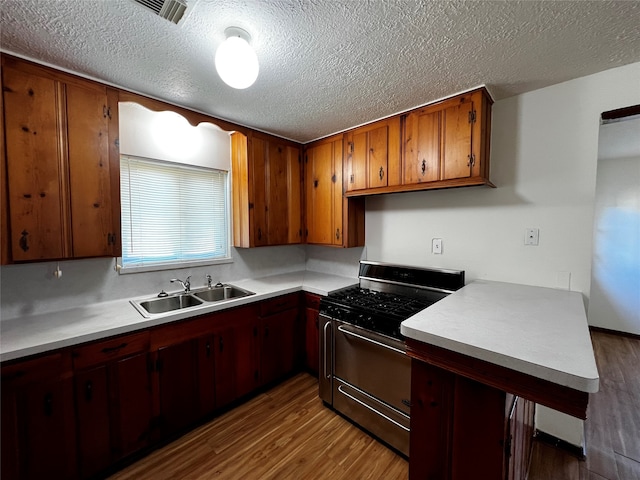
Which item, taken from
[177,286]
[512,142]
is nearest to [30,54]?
[177,286]

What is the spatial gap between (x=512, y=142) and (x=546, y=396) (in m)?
1.71

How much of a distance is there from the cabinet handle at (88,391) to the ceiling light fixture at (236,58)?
5.75 feet

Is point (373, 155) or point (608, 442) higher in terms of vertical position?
point (373, 155)

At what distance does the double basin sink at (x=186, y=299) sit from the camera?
204 centimetres

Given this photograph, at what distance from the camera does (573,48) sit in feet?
4.50

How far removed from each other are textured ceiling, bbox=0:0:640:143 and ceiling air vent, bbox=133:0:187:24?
34 millimetres

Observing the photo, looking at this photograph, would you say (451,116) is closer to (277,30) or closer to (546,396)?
(277,30)

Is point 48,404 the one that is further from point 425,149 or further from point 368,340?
point 425,149

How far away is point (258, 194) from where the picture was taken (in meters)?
2.59

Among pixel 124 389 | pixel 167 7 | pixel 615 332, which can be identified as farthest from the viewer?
pixel 615 332

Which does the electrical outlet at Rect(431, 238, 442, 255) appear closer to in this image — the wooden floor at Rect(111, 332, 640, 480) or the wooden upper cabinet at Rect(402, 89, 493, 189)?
the wooden upper cabinet at Rect(402, 89, 493, 189)

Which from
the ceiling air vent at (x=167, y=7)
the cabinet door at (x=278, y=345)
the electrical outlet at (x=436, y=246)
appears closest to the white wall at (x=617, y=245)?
the electrical outlet at (x=436, y=246)

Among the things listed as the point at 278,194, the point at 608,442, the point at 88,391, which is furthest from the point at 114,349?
the point at 608,442

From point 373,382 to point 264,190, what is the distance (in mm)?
1896
